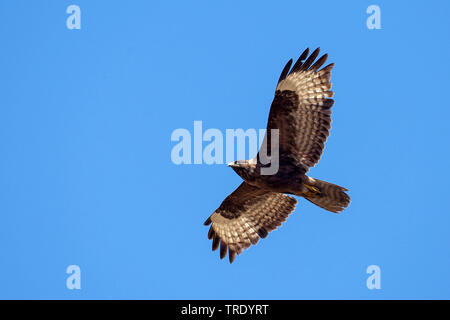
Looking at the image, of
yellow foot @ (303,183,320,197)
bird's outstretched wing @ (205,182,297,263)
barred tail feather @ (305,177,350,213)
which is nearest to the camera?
barred tail feather @ (305,177,350,213)

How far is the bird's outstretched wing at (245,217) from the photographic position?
11.5 m

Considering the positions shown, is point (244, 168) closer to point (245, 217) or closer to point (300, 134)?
point (300, 134)

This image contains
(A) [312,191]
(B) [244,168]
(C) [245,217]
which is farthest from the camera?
(C) [245,217]

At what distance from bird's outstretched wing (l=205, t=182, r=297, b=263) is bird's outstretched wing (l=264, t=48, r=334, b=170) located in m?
1.41

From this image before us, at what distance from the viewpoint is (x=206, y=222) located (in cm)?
1178

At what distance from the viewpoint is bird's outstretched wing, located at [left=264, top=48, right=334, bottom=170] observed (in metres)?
10.2

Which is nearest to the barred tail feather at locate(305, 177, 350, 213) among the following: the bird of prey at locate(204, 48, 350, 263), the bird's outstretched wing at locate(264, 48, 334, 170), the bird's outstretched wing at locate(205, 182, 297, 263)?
the bird of prey at locate(204, 48, 350, 263)

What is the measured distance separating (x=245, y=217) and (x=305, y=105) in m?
2.69

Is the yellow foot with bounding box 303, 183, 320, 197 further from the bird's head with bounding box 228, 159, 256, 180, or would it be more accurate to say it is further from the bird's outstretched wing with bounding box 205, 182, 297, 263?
the bird's outstretched wing with bounding box 205, 182, 297, 263

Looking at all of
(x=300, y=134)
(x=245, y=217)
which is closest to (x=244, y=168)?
(x=300, y=134)

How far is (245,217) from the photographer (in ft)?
38.3

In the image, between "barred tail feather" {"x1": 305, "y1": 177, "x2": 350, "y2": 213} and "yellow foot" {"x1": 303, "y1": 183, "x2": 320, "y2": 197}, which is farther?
"yellow foot" {"x1": 303, "y1": 183, "x2": 320, "y2": 197}

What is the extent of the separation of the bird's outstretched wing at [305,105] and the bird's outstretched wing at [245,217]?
141cm

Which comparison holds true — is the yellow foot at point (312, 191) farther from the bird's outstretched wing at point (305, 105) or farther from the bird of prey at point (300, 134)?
the bird's outstretched wing at point (305, 105)
